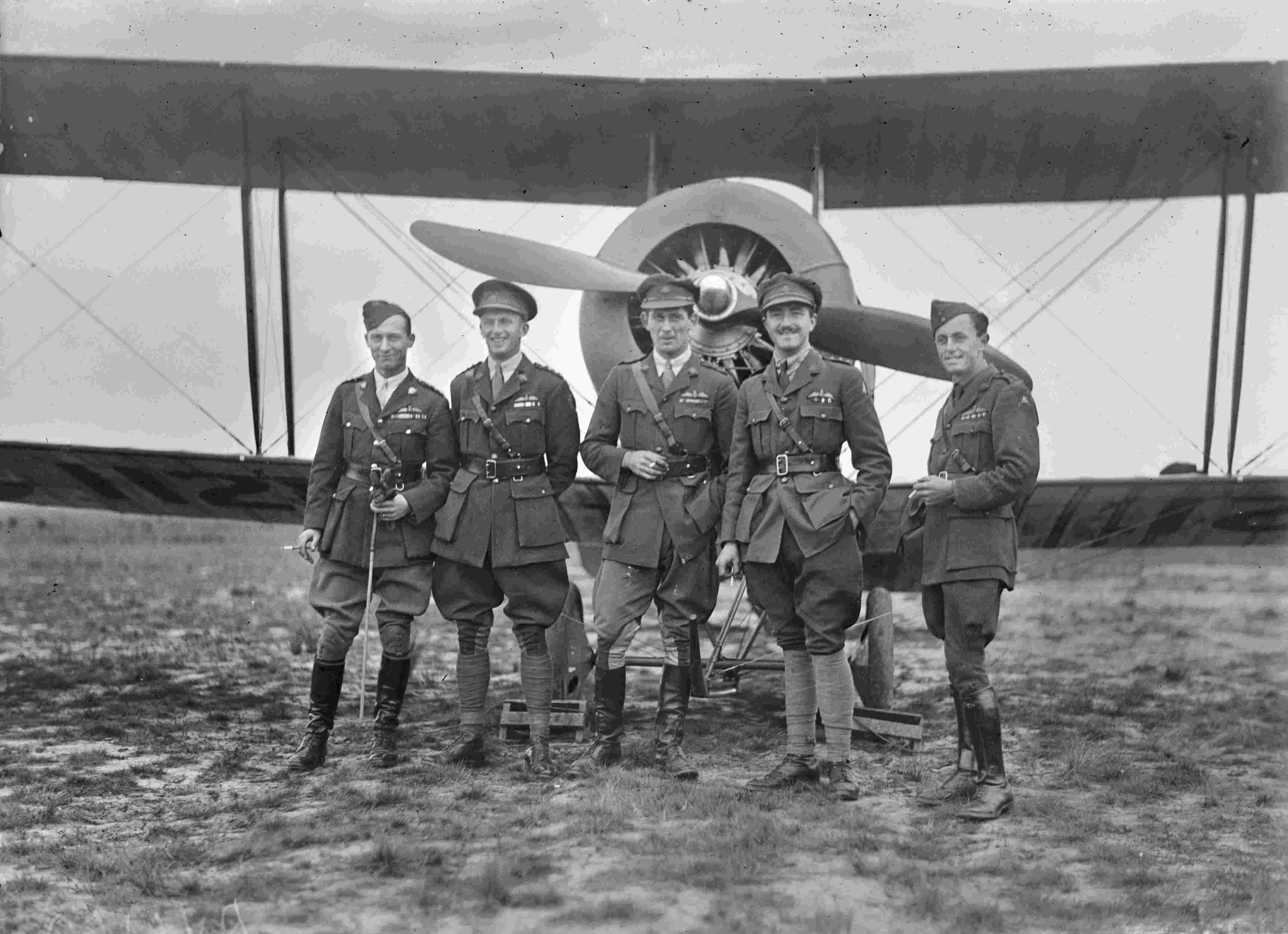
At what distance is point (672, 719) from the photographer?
4.43 meters

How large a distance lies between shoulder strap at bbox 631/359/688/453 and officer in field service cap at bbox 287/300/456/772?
857mm

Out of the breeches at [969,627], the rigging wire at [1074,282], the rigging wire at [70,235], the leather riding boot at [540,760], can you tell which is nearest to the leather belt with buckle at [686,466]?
the breeches at [969,627]

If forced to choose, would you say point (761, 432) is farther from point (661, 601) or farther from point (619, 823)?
point (619, 823)

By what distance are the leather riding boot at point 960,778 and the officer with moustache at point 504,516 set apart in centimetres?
152

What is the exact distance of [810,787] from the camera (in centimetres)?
411

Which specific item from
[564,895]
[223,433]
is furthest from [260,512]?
[564,895]

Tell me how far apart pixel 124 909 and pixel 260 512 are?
4.50 metres

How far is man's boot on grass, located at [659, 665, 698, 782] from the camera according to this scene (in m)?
4.36

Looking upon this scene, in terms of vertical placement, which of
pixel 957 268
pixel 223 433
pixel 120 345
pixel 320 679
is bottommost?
pixel 320 679

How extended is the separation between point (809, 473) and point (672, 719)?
45.4 inches

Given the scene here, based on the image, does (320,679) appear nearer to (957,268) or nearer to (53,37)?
(53,37)

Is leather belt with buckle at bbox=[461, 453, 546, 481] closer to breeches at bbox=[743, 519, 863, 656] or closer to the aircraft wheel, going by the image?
breeches at bbox=[743, 519, 863, 656]

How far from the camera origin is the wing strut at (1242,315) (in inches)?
236

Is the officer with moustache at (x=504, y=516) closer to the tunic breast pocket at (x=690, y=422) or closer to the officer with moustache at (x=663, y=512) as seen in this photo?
the officer with moustache at (x=663, y=512)
